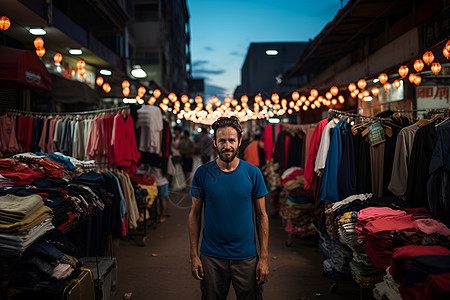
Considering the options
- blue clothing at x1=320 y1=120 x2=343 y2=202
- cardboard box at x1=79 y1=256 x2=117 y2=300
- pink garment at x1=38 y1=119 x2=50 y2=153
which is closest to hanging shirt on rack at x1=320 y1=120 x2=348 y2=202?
blue clothing at x1=320 y1=120 x2=343 y2=202

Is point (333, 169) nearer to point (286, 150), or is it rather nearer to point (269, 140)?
point (286, 150)

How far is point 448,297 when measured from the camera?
221 centimetres

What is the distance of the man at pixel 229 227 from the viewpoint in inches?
114

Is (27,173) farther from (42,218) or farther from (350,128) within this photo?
(350,128)

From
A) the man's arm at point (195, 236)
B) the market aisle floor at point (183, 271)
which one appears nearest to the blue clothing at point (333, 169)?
the market aisle floor at point (183, 271)

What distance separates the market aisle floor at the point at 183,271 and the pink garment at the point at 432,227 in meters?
1.71

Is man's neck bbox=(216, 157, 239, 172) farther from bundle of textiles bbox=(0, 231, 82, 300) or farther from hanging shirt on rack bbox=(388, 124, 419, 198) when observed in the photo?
hanging shirt on rack bbox=(388, 124, 419, 198)

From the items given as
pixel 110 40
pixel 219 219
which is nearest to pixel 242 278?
pixel 219 219

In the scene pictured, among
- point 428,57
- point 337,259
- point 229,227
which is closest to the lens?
point 229,227

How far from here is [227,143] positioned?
114 inches

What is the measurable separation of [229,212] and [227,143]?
56cm

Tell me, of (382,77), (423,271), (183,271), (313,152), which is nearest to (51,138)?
(183,271)

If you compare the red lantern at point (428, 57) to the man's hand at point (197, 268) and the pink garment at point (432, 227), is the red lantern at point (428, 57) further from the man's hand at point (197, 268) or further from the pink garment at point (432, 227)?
the man's hand at point (197, 268)

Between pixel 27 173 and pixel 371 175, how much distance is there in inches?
174
